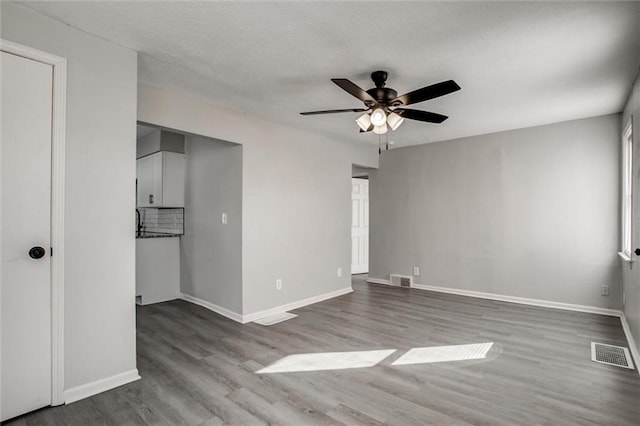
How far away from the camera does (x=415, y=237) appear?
5.50 metres

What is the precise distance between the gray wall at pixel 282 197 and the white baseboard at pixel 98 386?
147cm

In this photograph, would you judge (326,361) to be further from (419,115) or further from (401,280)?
(401,280)

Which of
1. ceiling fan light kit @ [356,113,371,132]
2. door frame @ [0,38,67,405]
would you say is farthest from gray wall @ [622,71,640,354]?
door frame @ [0,38,67,405]

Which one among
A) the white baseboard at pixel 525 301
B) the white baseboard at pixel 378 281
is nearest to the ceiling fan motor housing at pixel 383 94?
the white baseboard at pixel 525 301

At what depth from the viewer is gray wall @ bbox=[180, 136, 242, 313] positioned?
387cm

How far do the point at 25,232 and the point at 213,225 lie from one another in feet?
7.43

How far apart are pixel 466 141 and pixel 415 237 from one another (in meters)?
1.69

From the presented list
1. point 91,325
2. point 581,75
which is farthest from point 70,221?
point 581,75

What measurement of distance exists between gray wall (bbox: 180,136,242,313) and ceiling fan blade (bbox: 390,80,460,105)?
6.57 feet

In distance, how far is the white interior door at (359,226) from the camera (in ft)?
22.7

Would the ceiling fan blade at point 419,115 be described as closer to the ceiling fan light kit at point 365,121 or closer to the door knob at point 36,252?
the ceiling fan light kit at point 365,121


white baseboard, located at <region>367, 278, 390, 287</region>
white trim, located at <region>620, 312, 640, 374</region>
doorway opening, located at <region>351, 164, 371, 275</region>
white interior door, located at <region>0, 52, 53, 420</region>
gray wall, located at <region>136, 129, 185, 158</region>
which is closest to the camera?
white interior door, located at <region>0, 52, 53, 420</region>

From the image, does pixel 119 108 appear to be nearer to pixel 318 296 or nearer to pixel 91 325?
pixel 91 325

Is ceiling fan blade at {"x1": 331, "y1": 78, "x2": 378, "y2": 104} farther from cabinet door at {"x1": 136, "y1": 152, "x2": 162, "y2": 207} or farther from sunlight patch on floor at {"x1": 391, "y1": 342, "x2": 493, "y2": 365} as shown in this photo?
cabinet door at {"x1": 136, "y1": 152, "x2": 162, "y2": 207}
